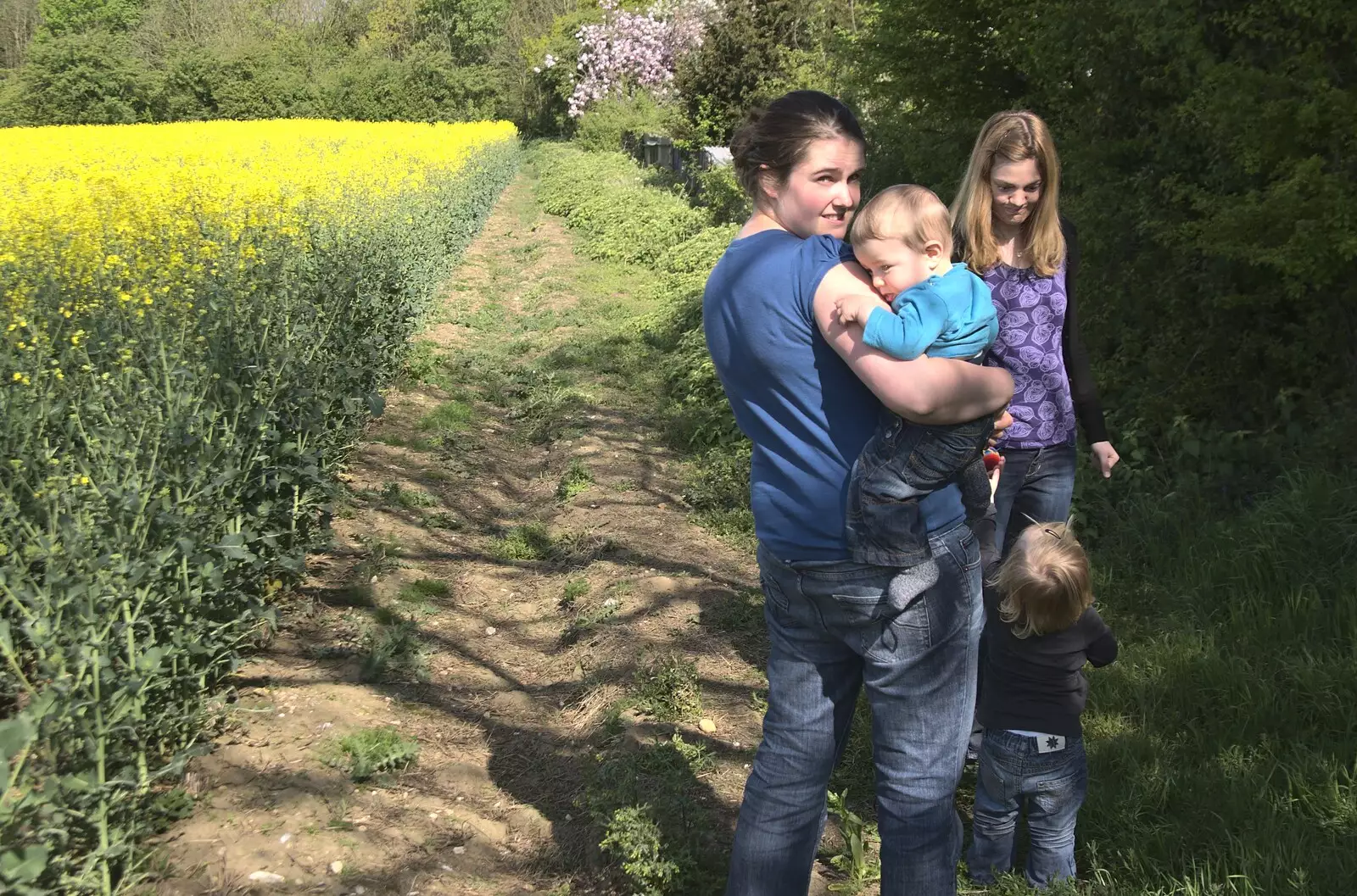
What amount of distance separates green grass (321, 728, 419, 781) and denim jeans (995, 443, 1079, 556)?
205 centimetres

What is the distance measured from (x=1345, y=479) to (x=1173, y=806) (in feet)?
6.79

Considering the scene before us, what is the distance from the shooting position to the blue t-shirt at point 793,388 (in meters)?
2.04

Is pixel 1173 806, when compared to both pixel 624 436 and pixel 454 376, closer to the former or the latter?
pixel 624 436

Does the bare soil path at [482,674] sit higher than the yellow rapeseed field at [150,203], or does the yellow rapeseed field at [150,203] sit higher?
the yellow rapeseed field at [150,203]

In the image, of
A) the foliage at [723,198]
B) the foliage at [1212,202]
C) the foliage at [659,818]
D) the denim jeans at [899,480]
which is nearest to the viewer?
the denim jeans at [899,480]

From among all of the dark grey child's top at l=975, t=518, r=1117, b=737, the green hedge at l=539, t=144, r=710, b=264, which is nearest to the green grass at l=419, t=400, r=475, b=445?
the dark grey child's top at l=975, t=518, r=1117, b=737

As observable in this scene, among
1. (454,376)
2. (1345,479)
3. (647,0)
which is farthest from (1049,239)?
(647,0)

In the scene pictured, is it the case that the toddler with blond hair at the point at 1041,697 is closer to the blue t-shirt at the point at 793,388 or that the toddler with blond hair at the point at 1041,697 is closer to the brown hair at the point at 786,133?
the blue t-shirt at the point at 793,388

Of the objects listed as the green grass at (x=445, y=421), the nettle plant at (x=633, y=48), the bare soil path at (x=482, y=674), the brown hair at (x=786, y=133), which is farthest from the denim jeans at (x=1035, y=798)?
the nettle plant at (x=633, y=48)

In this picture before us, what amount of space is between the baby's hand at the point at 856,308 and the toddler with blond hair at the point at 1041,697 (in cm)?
116

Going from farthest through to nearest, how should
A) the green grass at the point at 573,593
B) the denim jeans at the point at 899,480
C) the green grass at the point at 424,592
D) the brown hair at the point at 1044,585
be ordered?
1. the green grass at the point at 573,593
2. the green grass at the point at 424,592
3. the brown hair at the point at 1044,585
4. the denim jeans at the point at 899,480

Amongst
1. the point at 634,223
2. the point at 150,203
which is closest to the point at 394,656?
the point at 150,203

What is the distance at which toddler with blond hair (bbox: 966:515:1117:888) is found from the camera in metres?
2.83

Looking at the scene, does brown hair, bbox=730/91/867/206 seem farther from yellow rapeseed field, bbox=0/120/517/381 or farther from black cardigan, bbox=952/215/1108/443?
yellow rapeseed field, bbox=0/120/517/381
